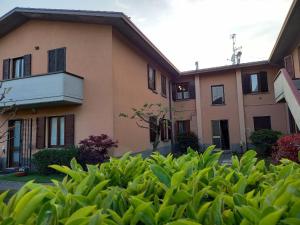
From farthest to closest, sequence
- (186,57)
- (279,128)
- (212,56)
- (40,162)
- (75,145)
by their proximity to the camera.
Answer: (212,56), (186,57), (279,128), (75,145), (40,162)

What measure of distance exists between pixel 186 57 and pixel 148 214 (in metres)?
34.9

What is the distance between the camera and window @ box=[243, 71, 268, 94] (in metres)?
19.9

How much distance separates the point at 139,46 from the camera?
1562 centimetres

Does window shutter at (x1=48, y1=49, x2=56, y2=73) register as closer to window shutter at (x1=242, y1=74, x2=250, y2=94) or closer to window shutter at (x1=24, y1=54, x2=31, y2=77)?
window shutter at (x1=24, y1=54, x2=31, y2=77)

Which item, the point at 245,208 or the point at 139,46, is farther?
the point at 139,46

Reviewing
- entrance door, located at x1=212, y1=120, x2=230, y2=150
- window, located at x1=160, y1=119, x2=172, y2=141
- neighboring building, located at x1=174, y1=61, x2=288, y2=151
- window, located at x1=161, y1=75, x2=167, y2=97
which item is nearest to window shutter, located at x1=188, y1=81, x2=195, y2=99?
neighboring building, located at x1=174, y1=61, x2=288, y2=151

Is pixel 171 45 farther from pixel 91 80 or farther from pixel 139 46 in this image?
pixel 91 80

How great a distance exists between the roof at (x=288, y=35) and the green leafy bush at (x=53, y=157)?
1132 cm

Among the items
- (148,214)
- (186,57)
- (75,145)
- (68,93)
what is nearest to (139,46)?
(68,93)

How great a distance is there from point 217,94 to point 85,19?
12.1 m

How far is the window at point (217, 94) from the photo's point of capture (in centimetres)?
2114

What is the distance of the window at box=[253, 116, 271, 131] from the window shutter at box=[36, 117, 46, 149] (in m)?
14.7

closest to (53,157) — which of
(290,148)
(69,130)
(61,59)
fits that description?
(69,130)

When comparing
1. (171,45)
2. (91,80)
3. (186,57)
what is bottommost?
(91,80)
